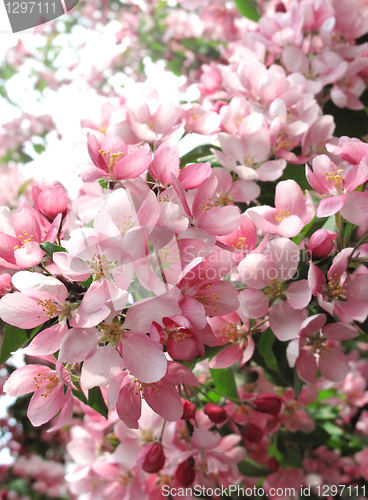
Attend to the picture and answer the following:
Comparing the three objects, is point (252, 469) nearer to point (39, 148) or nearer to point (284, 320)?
point (284, 320)

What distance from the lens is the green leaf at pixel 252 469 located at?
53.4 inches

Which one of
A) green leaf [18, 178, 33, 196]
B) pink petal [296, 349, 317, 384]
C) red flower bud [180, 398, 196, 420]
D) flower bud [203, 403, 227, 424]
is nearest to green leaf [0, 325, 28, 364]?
red flower bud [180, 398, 196, 420]

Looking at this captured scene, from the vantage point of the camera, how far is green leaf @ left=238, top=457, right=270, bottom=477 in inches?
53.4

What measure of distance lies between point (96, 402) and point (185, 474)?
34 centimetres

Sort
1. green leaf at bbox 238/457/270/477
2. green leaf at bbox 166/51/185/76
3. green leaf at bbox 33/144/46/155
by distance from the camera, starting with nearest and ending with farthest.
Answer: green leaf at bbox 238/457/270/477 < green leaf at bbox 166/51/185/76 < green leaf at bbox 33/144/46/155

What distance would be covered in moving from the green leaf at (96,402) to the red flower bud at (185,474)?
0.31 meters

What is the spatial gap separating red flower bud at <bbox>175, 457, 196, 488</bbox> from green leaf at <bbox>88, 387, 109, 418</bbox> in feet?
1.02

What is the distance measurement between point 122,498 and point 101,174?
94 centimetres

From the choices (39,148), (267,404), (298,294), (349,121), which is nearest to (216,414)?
(267,404)

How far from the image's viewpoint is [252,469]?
4.47 ft

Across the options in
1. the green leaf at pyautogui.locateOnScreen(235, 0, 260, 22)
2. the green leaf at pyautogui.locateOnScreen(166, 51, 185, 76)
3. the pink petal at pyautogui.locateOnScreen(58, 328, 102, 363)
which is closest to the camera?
the pink petal at pyautogui.locateOnScreen(58, 328, 102, 363)

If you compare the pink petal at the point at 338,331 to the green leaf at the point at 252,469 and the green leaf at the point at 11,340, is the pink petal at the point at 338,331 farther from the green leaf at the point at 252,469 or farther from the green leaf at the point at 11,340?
the green leaf at the point at 252,469

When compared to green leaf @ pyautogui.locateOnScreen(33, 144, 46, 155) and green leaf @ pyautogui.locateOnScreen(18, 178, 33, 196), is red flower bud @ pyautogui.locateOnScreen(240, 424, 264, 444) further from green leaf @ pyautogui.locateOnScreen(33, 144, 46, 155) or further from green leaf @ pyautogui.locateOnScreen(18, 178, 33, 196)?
green leaf @ pyautogui.locateOnScreen(33, 144, 46, 155)

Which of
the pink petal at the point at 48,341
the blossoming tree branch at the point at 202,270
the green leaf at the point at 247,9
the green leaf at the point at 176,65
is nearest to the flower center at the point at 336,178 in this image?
the blossoming tree branch at the point at 202,270
